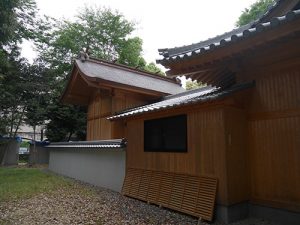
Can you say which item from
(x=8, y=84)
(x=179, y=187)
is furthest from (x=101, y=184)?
(x=8, y=84)

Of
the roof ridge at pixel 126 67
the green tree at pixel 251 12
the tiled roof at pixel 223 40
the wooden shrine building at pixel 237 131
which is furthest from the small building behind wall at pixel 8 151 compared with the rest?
the green tree at pixel 251 12

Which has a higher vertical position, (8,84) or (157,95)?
(8,84)

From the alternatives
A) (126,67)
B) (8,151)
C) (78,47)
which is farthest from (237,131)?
(78,47)

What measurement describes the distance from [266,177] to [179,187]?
1728 mm

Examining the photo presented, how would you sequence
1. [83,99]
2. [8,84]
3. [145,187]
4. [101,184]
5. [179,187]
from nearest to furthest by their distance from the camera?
[179,187]
[145,187]
[101,184]
[83,99]
[8,84]

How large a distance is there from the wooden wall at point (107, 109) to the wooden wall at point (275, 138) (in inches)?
246

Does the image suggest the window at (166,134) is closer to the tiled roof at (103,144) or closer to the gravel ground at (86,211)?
the tiled roof at (103,144)

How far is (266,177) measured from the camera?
15.5 feet

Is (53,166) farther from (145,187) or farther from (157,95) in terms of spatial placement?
(145,187)

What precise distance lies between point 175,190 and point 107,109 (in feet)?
19.9

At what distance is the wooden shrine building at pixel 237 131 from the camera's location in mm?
4281

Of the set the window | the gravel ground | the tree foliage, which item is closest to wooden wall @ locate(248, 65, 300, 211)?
the gravel ground

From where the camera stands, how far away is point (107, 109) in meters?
10.8

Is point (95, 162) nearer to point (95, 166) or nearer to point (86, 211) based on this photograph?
point (95, 166)
